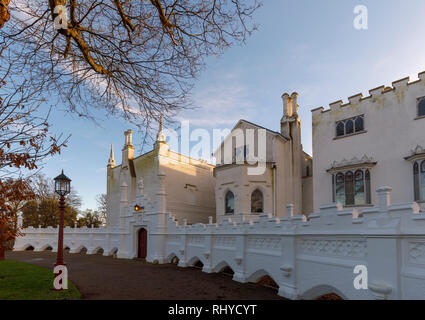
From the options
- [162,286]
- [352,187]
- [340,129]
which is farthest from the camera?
[340,129]

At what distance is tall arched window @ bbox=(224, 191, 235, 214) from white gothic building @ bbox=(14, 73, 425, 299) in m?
0.07

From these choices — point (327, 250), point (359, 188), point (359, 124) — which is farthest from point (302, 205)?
point (327, 250)

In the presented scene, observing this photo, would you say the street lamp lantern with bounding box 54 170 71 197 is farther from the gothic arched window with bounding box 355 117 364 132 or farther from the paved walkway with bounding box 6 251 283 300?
the gothic arched window with bounding box 355 117 364 132

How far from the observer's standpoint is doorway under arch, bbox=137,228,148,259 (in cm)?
2367

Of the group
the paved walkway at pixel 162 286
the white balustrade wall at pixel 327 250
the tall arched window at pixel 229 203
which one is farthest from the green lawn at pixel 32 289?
the tall arched window at pixel 229 203

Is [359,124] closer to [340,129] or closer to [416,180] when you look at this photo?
[340,129]

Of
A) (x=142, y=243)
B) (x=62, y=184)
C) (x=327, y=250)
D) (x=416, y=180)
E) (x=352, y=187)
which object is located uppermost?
(x=416, y=180)

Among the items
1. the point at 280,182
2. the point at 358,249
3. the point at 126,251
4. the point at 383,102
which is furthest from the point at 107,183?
the point at 358,249

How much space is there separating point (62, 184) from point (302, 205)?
1579 cm

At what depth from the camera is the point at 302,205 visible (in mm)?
21828

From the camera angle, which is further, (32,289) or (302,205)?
(302,205)

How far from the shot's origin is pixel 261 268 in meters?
12.5

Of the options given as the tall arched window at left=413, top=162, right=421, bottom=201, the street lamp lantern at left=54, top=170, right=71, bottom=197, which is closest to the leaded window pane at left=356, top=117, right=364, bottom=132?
the tall arched window at left=413, top=162, right=421, bottom=201

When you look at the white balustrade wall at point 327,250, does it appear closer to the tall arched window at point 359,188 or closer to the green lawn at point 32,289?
the tall arched window at point 359,188
